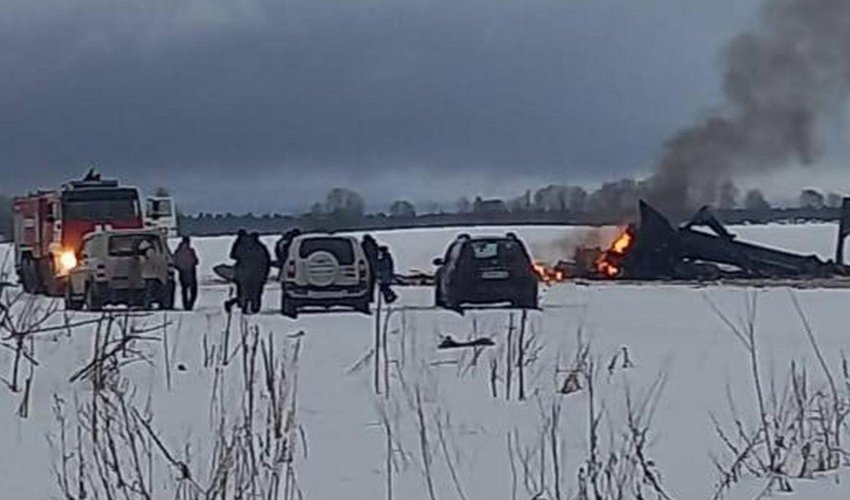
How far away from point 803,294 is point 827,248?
108ft

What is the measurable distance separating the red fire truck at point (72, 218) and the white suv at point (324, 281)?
27.9 feet

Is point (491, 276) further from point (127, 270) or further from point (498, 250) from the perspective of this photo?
point (127, 270)

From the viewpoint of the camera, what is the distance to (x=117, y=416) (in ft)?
36.2

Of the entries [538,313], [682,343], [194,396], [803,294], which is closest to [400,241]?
[803,294]

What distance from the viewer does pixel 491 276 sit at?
32.5 m

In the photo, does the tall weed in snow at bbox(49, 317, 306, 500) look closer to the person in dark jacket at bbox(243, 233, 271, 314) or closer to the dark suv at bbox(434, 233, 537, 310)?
the person in dark jacket at bbox(243, 233, 271, 314)

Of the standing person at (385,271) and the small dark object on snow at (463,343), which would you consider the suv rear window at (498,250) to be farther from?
the small dark object on snow at (463,343)

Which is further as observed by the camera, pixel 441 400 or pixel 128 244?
pixel 128 244

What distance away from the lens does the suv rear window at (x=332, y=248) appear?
3123 centimetres

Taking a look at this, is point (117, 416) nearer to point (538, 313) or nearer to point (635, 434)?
point (635, 434)

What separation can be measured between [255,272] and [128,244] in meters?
3.30

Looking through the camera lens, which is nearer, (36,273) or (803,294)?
(803,294)

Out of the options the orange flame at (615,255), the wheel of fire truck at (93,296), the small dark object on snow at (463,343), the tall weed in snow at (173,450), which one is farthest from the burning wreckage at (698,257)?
the tall weed in snow at (173,450)

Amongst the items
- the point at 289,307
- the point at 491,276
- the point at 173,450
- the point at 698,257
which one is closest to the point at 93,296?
the point at 289,307
